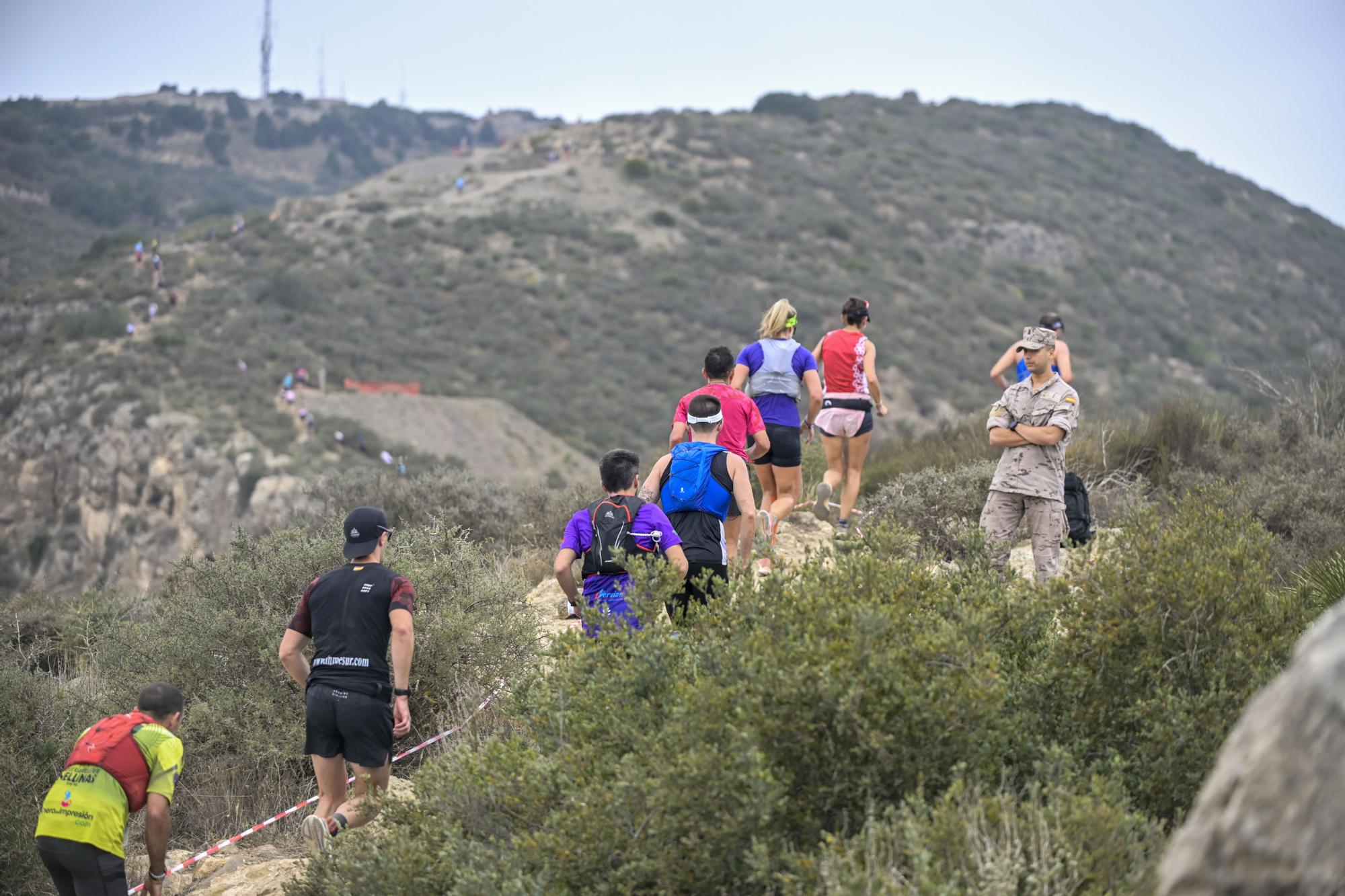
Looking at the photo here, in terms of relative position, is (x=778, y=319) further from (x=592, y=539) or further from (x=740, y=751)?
(x=740, y=751)

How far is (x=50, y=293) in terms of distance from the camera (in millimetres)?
33438

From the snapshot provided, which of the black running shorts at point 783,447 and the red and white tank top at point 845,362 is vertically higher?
the red and white tank top at point 845,362

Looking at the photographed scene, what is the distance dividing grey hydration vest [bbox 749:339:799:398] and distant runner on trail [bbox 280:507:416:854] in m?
3.47

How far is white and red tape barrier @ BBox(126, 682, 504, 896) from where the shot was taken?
17.3 feet

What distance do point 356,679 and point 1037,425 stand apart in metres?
3.98

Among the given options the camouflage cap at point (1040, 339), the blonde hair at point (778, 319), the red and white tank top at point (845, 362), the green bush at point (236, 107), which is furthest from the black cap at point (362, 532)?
the green bush at point (236, 107)

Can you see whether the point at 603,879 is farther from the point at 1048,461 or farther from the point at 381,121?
the point at 381,121

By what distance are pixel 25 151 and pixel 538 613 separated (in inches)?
2852

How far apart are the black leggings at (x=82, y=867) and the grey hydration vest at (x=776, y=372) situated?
485cm

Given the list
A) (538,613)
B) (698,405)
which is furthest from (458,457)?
(698,405)

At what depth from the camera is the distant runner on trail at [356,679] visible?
4918 millimetres

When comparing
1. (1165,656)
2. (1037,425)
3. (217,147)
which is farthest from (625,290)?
(217,147)

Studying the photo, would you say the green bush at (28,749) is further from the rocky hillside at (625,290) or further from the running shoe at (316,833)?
the rocky hillside at (625,290)

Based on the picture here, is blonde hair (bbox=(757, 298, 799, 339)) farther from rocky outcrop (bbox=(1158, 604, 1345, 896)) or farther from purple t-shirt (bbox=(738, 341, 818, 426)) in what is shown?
rocky outcrop (bbox=(1158, 604, 1345, 896))
